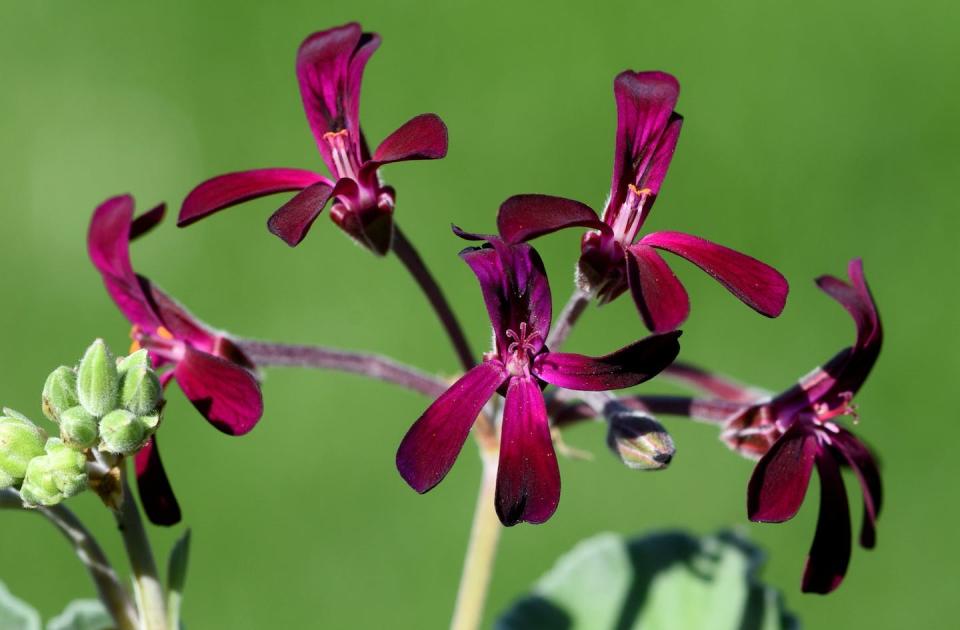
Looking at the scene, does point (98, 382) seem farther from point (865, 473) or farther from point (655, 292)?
point (865, 473)

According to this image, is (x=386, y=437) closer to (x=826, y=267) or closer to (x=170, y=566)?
(x=826, y=267)

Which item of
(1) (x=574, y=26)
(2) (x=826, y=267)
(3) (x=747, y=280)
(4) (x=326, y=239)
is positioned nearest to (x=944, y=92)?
(2) (x=826, y=267)

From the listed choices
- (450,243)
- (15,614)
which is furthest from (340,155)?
(450,243)

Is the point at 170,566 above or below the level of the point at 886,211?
below

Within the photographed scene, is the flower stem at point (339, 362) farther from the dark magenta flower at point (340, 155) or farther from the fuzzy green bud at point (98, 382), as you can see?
the fuzzy green bud at point (98, 382)

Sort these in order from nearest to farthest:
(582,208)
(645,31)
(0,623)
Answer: (582,208), (0,623), (645,31)

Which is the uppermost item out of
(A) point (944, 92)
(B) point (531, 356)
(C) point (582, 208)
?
(A) point (944, 92)

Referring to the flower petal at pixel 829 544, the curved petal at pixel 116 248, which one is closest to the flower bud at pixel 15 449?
the curved petal at pixel 116 248
